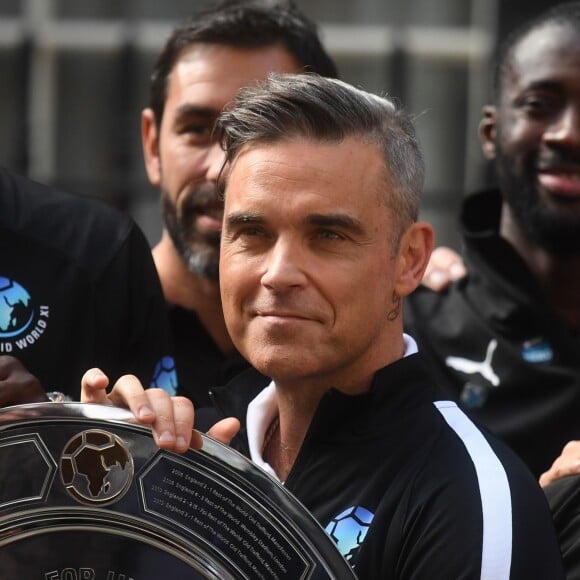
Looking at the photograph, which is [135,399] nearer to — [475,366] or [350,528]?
[350,528]

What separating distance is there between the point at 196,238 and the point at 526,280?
1.01 meters

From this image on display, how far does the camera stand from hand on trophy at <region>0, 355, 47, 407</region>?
2449 millimetres

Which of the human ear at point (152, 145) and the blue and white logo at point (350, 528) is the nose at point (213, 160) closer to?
the human ear at point (152, 145)

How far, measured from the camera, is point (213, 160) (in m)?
3.62

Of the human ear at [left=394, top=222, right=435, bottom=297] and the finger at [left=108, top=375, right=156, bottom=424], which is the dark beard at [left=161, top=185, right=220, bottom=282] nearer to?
the human ear at [left=394, top=222, right=435, bottom=297]

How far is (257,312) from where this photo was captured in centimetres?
248

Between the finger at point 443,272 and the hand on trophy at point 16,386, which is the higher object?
the hand on trophy at point 16,386

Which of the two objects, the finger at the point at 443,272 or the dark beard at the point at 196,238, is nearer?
the dark beard at the point at 196,238

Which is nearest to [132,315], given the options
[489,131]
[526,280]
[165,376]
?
[165,376]

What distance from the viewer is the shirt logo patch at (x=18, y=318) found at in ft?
9.91

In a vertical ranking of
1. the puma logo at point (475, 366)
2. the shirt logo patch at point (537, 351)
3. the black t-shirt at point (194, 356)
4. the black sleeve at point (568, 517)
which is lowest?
the puma logo at point (475, 366)

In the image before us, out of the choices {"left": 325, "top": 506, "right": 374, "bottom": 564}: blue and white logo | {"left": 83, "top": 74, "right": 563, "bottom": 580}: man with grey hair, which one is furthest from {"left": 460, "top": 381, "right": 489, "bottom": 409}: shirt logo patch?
{"left": 325, "top": 506, "right": 374, "bottom": 564}: blue and white logo

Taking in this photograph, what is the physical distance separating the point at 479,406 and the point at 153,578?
6.17ft

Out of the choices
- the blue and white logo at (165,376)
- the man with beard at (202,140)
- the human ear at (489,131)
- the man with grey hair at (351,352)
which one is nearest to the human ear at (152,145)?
the man with beard at (202,140)
